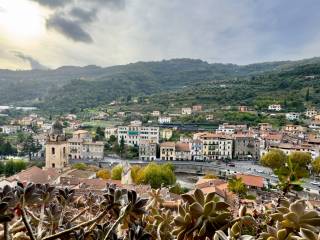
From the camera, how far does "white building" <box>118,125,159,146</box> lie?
174 ft

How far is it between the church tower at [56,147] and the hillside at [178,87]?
1752 inches

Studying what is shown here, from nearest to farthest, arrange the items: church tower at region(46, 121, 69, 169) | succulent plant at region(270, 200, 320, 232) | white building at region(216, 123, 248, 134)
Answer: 1. succulent plant at region(270, 200, 320, 232)
2. church tower at region(46, 121, 69, 169)
3. white building at region(216, 123, 248, 134)

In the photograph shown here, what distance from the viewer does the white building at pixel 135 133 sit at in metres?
53.2

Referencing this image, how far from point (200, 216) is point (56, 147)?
2729 centimetres

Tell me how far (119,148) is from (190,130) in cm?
1317

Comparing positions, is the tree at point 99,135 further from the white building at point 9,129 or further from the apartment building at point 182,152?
the white building at point 9,129

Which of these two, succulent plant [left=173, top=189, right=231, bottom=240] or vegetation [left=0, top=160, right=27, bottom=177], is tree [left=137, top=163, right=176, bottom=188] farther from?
succulent plant [left=173, top=189, right=231, bottom=240]

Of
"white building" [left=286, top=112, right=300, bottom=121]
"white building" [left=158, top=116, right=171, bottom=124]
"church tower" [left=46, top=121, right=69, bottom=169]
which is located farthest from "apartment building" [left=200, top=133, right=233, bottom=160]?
"church tower" [left=46, top=121, right=69, bottom=169]

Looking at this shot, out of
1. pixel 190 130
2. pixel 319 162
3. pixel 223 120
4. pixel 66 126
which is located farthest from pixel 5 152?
pixel 319 162

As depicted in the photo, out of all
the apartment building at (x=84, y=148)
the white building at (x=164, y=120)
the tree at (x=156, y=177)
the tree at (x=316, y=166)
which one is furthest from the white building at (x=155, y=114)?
the tree at (x=156, y=177)

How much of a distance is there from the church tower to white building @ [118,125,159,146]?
79.9ft

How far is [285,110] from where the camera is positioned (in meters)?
62.9

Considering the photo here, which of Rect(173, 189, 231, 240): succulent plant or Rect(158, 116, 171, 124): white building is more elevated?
Rect(173, 189, 231, 240): succulent plant

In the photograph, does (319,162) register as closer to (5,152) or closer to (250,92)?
(5,152)
